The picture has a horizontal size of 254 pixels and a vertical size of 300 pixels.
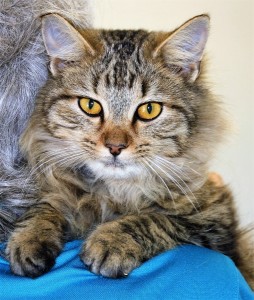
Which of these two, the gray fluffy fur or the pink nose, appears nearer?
the gray fluffy fur

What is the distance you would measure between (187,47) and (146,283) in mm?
663

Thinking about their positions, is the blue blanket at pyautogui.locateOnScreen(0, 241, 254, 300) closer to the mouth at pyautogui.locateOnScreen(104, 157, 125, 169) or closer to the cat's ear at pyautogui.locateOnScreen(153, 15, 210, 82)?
the mouth at pyautogui.locateOnScreen(104, 157, 125, 169)

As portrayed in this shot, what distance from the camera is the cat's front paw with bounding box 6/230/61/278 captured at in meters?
1.02

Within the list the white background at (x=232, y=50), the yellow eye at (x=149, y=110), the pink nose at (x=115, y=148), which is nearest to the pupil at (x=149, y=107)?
the yellow eye at (x=149, y=110)

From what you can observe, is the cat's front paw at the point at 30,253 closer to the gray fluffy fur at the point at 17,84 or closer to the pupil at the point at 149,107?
the gray fluffy fur at the point at 17,84

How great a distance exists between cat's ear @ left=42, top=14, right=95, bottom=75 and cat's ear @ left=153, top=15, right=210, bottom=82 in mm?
205

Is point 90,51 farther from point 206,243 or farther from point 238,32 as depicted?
point 238,32

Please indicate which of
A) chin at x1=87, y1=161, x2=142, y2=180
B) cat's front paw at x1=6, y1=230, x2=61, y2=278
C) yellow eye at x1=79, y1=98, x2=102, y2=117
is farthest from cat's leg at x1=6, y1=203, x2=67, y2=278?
yellow eye at x1=79, y1=98, x2=102, y2=117

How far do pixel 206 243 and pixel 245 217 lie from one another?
162cm

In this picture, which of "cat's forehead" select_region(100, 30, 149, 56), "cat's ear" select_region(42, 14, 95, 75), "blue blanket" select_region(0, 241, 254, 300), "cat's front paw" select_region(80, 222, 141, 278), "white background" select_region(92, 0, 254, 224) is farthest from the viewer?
"white background" select_region(92, 0, 254, 224)

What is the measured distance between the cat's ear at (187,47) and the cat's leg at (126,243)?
1.36ft

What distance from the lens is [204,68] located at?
1463mm

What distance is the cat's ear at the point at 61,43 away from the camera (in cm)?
123

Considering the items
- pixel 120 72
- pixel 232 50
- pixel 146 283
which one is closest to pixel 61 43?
pixel 120 72
